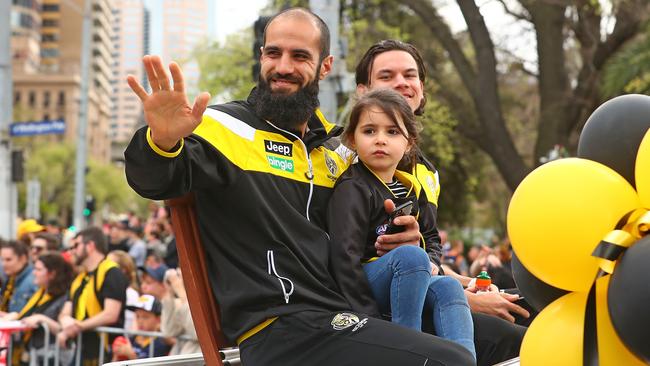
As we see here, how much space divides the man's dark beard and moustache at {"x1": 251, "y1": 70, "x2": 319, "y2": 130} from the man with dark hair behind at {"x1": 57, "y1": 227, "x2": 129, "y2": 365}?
527 centimetres

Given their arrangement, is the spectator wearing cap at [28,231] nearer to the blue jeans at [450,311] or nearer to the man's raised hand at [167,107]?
the blue jeans at [450,311]

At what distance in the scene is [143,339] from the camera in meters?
8.46

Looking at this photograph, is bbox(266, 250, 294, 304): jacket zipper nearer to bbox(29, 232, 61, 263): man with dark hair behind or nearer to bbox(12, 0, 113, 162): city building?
bbox(29, 232, 61, 263): man with dark hair behind

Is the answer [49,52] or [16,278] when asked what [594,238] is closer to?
[16,278]


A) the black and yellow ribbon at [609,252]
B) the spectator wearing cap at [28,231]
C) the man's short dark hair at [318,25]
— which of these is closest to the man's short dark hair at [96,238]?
the spectator wearing cap at [28,231]

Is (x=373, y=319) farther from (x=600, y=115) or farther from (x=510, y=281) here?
(x=510, y=281)

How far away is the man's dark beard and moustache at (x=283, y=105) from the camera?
3.64 meters

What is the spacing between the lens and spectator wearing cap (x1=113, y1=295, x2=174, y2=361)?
8000 mm

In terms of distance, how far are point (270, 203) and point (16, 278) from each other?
734 centimetres

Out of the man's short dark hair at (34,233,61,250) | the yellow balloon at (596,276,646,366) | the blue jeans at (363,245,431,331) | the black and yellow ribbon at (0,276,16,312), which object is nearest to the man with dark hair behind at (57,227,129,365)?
the black and yellow ribbon at (0,276,16,312)

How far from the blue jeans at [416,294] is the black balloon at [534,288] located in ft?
1.34

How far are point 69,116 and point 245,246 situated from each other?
404 ft

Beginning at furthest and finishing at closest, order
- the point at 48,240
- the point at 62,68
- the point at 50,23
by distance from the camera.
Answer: the point at 50,23 → the point at 62,68 → the point at 48,240

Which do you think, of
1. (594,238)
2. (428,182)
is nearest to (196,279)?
(428,182)
